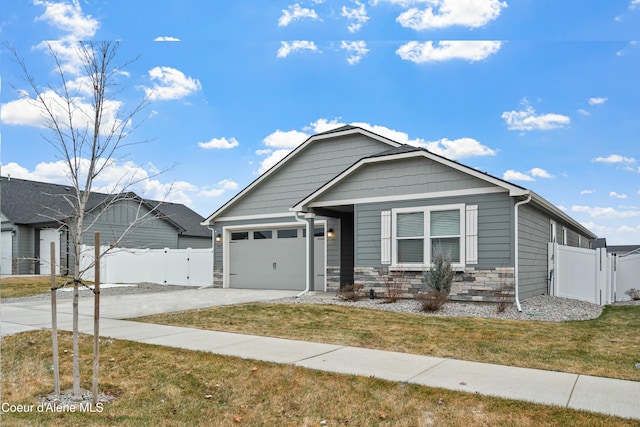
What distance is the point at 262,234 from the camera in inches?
718

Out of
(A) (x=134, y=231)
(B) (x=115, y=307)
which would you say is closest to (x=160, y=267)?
(A) (x=134, y=231)

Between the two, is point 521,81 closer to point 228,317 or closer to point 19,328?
point 228,317

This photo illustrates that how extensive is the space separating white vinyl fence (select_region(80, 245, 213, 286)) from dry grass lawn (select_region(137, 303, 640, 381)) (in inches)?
332

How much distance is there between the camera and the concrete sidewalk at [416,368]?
4.75 m

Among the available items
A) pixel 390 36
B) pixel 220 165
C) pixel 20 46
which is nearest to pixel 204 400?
pixel 20 46

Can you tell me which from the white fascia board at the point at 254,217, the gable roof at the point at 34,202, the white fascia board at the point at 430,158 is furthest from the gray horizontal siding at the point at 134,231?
the white fascia board at the point at 430,158

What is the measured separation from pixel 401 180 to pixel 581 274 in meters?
6.37

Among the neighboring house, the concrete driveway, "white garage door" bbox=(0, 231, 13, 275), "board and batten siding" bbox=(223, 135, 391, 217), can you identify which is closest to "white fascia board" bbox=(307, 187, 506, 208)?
"board and batten siding" bbox=(223, 135, 391, 217)

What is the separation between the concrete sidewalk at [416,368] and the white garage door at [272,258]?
8260mm

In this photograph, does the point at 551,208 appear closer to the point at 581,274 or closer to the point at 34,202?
the point at 581,274

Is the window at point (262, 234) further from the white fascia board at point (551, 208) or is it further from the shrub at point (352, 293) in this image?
the white fascia board at point (551, 208)

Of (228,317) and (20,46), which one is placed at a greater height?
(20,46)

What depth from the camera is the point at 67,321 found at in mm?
9734

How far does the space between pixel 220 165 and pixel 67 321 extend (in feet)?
29.2
